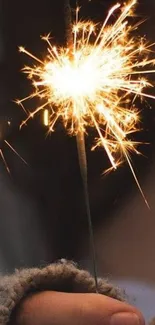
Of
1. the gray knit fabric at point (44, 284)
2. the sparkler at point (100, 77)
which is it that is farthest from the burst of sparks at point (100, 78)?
the gray knit fabric at point (44, 284)

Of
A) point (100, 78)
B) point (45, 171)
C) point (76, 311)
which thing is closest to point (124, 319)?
point (76, 311)

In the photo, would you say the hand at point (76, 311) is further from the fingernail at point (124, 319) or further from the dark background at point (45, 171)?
the dark background at point (45, 171)

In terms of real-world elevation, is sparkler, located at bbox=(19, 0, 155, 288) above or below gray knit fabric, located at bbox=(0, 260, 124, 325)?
above

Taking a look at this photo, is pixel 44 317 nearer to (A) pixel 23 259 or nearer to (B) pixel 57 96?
(B) pixel 57 96

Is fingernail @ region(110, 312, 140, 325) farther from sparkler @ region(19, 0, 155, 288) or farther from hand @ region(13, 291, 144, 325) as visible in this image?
sparkler @ region(19, 0, 155, 288)

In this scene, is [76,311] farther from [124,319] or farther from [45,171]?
[45,171]

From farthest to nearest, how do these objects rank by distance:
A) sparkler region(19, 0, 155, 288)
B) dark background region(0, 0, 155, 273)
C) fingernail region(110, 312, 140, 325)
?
1. dark background region(0, 0, 155, 273)
2. sparkler region(19, 0, 155, 288)
3. fingernail region(110, 312, 140, 325)

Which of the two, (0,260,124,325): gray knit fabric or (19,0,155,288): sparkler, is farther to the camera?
(19,0,155,288): sparkler

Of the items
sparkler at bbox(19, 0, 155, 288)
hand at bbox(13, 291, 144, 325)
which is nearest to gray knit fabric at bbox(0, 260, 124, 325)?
hand at bbox(13, 291, 144, 325)
